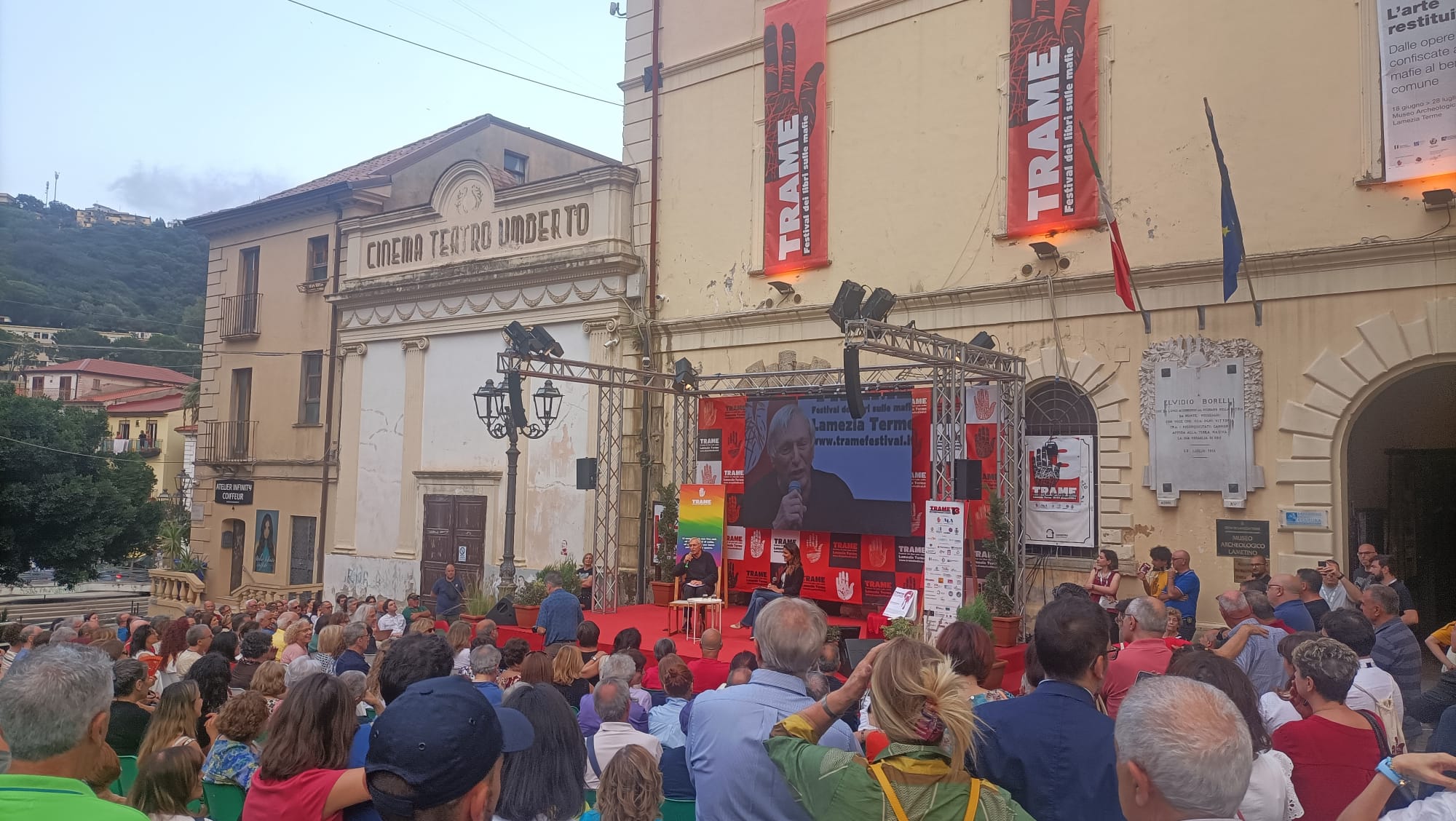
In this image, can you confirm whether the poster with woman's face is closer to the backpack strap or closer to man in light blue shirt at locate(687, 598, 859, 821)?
the backpack strap

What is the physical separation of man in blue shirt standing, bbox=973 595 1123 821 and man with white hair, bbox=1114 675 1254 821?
31.3 inches

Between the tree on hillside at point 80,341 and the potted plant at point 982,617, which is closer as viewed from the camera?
the potted plant at point 982,617

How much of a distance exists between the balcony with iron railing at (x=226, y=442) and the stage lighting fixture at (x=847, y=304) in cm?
1881

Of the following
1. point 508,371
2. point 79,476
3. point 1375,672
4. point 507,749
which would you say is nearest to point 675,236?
point 508,371

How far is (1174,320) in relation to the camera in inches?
500

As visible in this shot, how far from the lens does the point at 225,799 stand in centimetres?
438

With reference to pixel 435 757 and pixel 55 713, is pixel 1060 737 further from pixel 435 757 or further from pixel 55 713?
pixel 55 713

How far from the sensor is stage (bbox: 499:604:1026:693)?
11.7 metres

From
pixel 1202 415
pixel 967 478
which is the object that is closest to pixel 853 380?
pixel 967 478

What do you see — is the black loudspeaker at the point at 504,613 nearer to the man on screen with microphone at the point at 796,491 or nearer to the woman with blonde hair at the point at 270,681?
the man on screen with microphone at the point at 796,491

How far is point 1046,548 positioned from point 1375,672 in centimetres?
843

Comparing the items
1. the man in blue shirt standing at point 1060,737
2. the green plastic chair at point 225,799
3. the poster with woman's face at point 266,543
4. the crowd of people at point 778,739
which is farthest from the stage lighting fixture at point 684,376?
the man in blue shirt standing at point 1060,737

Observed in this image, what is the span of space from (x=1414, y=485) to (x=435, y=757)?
52.3 feet

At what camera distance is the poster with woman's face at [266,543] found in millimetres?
23859
